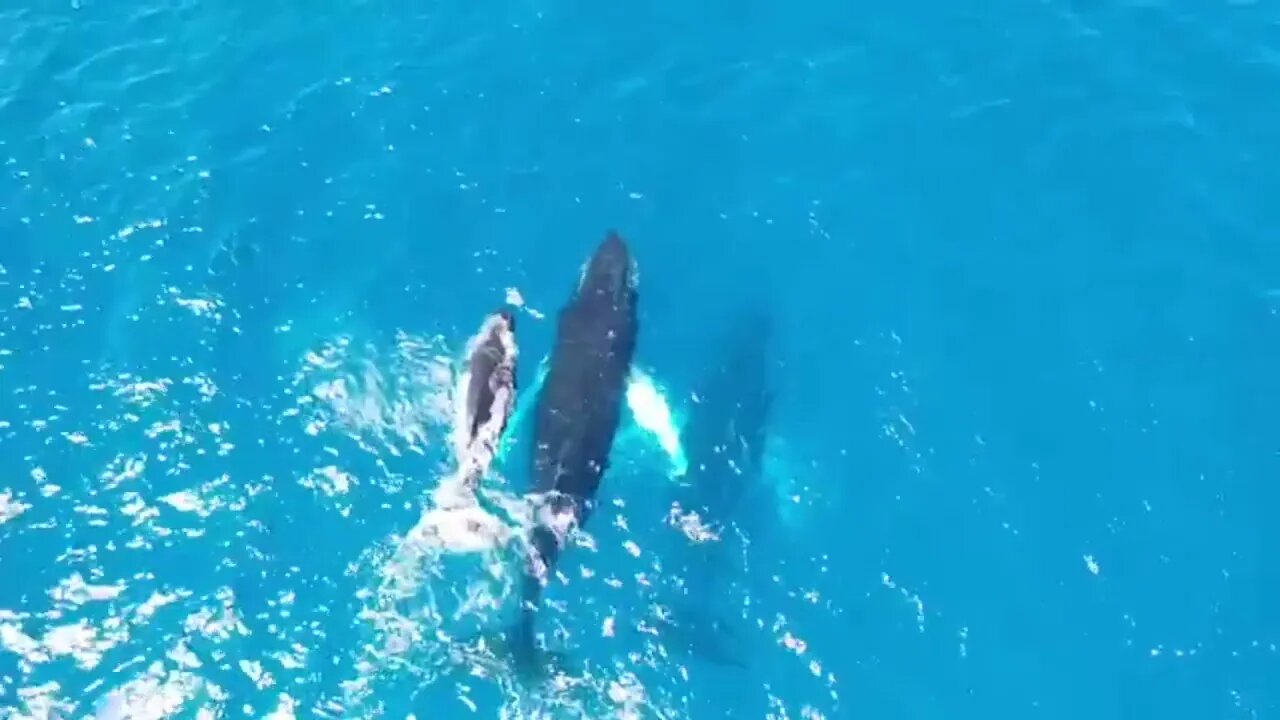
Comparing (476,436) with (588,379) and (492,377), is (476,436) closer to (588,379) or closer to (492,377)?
(492,377)

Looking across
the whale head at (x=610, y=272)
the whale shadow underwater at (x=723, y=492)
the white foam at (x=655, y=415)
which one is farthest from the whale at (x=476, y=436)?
the whale shadow underwater at (x=723, y=492)

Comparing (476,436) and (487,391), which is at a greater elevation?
(487,391)

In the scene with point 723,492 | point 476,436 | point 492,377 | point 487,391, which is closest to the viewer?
point 476,436

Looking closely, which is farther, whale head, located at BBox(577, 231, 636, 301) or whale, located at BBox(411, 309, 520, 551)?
whale head, located at BBox(577, 231, 636, 301)

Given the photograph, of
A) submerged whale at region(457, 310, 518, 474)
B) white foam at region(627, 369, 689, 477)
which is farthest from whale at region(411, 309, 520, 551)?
white foam at region(627, 369, 689, 477)

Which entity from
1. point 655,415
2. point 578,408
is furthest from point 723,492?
point 578,408

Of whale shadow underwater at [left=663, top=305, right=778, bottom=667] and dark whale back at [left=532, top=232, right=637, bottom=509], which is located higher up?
dark whale back at [left=532, top=232, right=637, bottom=509]

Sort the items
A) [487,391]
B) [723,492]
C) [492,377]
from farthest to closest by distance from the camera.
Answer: [492,377] < [487,391] < [723,492]

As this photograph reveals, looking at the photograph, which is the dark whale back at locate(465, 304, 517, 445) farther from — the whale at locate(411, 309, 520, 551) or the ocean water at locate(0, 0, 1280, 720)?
the ocean water at locate(0, 0, 1280, 720)
